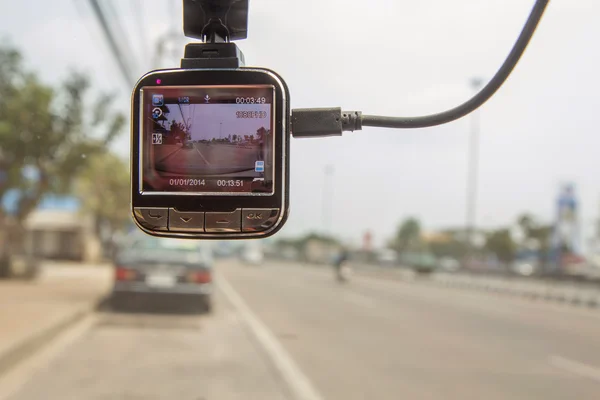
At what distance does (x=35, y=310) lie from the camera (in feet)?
45.6

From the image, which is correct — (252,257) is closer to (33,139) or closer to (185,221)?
(33,139)

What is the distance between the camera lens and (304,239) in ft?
423

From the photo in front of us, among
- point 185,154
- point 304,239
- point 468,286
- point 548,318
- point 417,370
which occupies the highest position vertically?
point 185,154

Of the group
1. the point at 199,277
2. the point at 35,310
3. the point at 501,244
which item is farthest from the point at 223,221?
the point at 501,244

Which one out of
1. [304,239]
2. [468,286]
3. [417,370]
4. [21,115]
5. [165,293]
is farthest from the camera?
[304,239]

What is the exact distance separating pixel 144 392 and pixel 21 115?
1068 cm

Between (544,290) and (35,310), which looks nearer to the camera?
(35,310)

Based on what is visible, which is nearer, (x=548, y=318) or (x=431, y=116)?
(x=431, y=116)

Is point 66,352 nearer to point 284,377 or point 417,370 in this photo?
point 284,377

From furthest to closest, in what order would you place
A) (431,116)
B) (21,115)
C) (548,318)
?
(548,318) < (21,115) < (431,116)

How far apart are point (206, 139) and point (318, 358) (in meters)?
8.72

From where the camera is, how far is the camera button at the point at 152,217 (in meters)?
2.02

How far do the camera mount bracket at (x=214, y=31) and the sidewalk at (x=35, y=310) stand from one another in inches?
284

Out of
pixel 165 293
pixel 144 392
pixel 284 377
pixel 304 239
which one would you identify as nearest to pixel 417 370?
pixel 284 377
